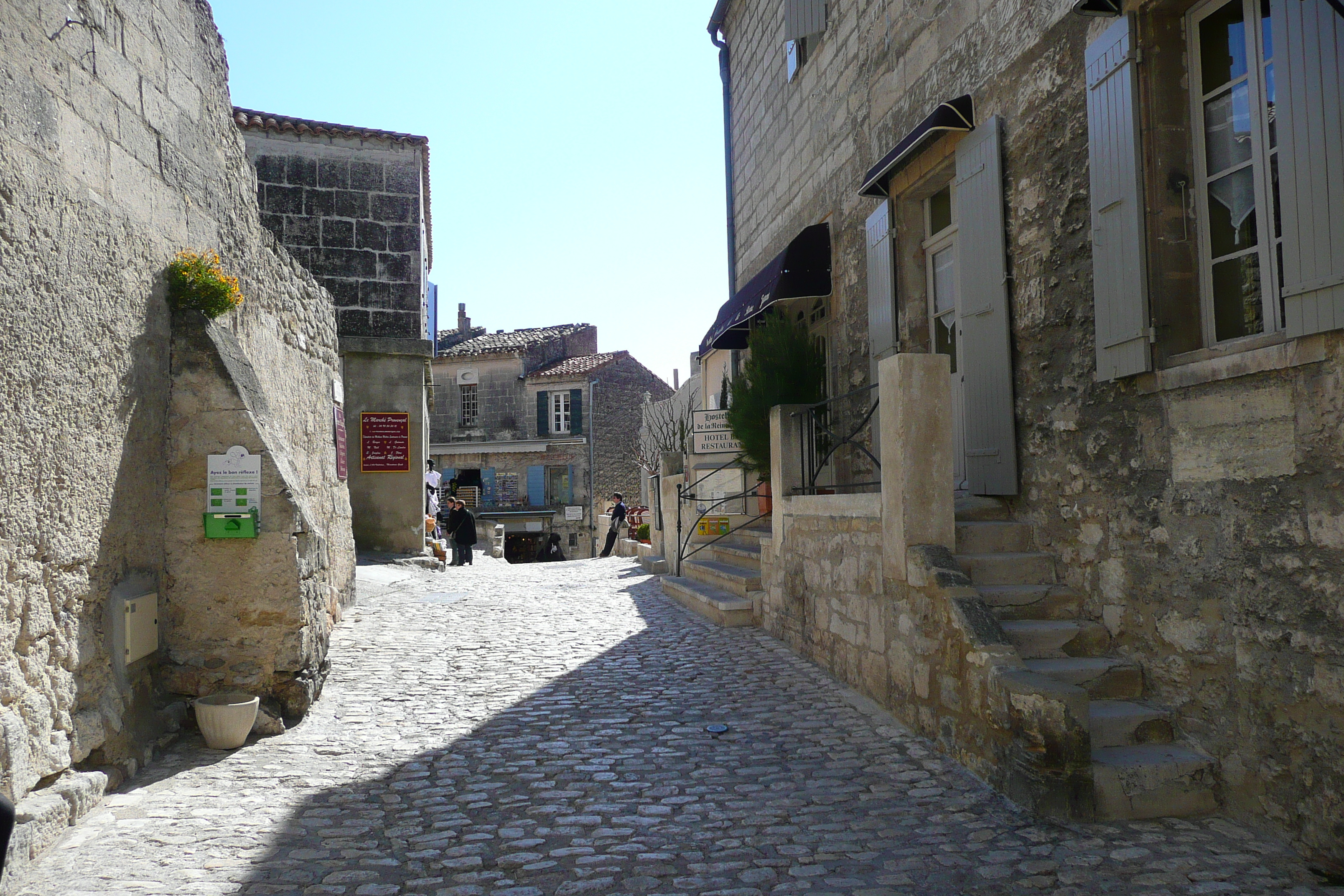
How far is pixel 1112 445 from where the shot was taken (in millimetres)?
Result: 4566

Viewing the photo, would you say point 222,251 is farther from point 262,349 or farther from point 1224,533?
point 1224,533

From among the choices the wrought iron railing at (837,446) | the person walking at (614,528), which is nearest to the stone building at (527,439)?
the person walking at (614,528)

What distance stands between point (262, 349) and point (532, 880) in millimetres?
4293

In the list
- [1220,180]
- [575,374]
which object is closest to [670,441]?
[575,374]

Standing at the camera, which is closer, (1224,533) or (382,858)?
(382,858)

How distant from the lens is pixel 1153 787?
370cm

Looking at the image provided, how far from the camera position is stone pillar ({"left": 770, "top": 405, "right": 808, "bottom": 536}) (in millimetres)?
7562

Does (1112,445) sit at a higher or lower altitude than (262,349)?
lower

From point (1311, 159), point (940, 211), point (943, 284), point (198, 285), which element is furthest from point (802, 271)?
point (1311, 159)

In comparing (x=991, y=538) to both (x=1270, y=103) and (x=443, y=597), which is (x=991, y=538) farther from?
(x=443, y=597)

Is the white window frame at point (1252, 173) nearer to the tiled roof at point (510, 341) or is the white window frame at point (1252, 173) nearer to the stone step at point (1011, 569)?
the stone step at point (1011, 569)

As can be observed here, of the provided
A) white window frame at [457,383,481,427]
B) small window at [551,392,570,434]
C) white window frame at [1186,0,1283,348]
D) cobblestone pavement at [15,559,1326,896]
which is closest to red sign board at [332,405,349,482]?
cobblestone pavement at [15,559,1326,896]

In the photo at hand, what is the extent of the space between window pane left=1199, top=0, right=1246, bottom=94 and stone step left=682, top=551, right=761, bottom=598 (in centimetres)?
542

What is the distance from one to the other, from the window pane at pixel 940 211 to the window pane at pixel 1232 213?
110 inches
